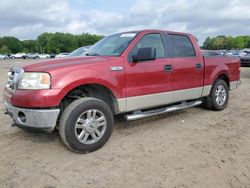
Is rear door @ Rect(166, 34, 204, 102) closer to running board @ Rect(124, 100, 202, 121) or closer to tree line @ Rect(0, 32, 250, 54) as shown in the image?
running board @ Rect(124, 100, 202, 121)

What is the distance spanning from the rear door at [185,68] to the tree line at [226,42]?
367 feet

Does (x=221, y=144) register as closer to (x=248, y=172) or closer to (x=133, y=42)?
(x=248, y=172)

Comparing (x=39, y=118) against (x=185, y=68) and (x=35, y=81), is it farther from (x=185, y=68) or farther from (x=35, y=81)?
(x=185, y=68)

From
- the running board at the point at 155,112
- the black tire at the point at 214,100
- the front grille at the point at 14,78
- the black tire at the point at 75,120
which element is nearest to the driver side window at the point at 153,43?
the running board at the point at 155,112

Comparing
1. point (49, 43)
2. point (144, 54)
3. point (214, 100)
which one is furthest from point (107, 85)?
point (49, 43)

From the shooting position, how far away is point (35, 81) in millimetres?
4191

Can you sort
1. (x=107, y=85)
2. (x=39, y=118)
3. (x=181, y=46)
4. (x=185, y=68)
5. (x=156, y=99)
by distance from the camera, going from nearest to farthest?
(x=39, y=118) → (x=107, y=85) → (x=156, y=99) → (x=185, y=68) → (x=181, y=46)

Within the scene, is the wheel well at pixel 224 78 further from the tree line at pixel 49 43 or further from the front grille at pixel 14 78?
the tree line at pixel 49 43

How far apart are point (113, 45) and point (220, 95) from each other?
306 cm

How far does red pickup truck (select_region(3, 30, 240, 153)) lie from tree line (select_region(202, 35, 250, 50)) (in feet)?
368

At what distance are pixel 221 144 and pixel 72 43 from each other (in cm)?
11416

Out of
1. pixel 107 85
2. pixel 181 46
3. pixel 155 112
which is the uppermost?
pixel 181 46

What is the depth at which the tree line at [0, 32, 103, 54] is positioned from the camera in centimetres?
11462

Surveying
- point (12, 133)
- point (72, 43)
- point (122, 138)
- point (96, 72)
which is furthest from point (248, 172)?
point (72, 43)
